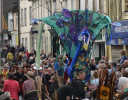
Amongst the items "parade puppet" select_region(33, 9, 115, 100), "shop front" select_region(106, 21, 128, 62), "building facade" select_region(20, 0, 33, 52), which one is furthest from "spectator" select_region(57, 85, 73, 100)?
"building facade" select_region(20, 0, 33, 52)

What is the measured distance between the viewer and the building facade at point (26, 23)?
45.5 metres

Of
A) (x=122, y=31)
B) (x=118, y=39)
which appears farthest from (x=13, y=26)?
(x=122, y=31)

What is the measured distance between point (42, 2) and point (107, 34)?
1040 inches

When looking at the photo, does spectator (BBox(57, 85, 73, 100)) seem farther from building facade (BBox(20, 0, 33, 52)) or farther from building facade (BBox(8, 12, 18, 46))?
building facade (BBox(8, 12, 18, 46))

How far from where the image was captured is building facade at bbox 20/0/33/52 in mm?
45500

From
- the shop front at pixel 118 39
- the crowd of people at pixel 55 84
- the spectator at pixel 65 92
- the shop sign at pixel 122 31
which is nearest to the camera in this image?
the crowd of people at pixel 55 84

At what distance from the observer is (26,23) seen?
46.9 metres

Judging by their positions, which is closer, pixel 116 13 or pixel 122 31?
pixel 122 31

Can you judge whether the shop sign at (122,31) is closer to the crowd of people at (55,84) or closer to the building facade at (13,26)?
the crowd of people at (55,84)

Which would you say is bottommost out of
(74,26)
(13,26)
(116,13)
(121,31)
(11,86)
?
(11,86)

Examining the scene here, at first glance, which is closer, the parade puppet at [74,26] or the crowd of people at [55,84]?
the crowd of people at [55,84]

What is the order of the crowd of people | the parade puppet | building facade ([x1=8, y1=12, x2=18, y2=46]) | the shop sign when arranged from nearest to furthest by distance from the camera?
1. the crowd of people
2. the parade puppet
3. the shop sign
4. building facade ([x1=8, y1=12, x2=18, y2=46])

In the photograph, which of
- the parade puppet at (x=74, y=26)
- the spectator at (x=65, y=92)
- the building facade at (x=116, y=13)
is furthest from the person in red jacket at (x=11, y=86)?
the building facade at (x=116, y=13)

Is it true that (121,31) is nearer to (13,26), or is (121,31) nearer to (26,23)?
(26,23)
